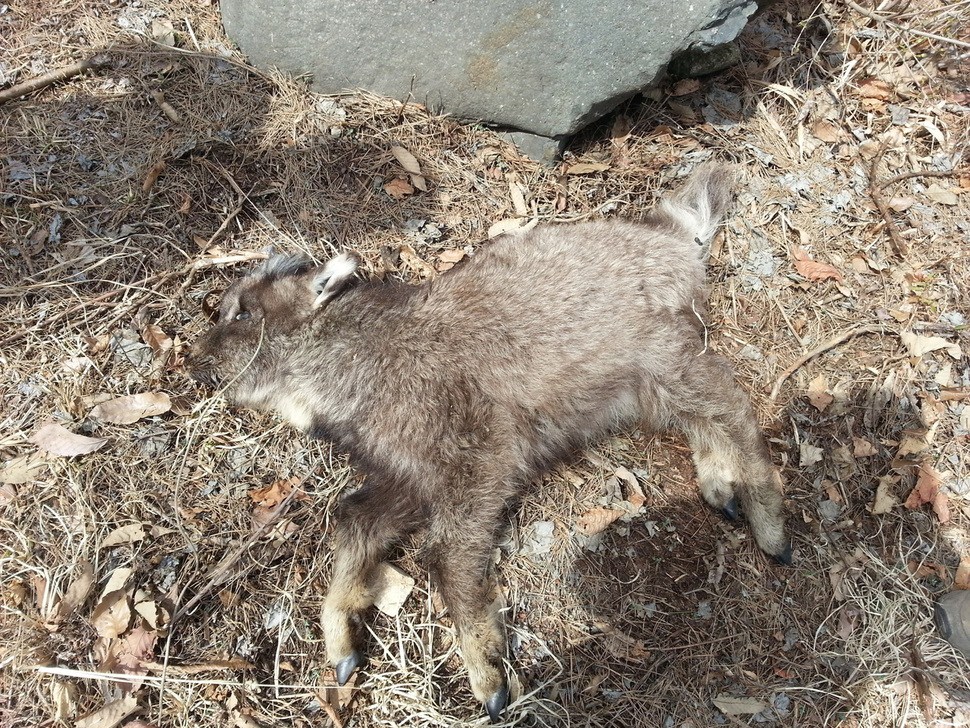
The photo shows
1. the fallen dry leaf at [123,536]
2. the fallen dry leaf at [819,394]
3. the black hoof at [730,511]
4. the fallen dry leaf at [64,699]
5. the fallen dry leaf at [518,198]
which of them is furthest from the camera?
the fallen dry leaf at [518,198]

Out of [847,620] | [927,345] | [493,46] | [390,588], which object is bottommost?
[390,588]

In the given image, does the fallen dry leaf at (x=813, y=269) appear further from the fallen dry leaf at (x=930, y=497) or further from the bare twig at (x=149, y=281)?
the bare twig at (x=149, y=281)

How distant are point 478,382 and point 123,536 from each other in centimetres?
229

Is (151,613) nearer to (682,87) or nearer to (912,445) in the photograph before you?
(912,445)

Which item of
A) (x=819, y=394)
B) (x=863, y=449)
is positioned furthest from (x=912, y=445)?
(x=819, y=394)

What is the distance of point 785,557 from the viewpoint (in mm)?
3738

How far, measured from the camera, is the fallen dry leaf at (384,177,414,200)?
14.6 feet

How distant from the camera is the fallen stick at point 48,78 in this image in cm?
421

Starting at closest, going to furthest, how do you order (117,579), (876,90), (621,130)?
(117,579) < (621,130) < (876,90)

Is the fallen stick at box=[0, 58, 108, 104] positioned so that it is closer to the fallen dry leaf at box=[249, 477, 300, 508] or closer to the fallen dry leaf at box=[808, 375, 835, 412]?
the fallen dry leaf at box=[249, 477, 300, 508]

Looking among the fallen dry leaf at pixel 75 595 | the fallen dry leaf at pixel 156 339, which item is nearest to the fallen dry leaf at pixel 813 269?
the fallen dry leaf at pixel 156 339

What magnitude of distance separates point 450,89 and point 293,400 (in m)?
2.52

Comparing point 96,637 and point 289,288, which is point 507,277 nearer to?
point 289,288

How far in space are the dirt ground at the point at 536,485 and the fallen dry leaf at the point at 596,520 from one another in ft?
0.06
